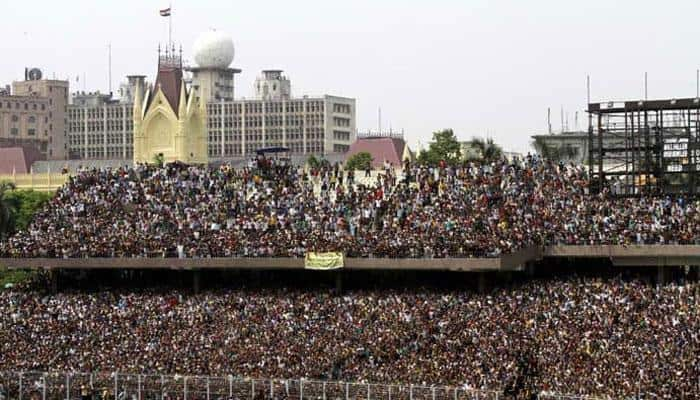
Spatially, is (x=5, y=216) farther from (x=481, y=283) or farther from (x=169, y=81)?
(x=481, y=283)

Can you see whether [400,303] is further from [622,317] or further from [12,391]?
[12,391]

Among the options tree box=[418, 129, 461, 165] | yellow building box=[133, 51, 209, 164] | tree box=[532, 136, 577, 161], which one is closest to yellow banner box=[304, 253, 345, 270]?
Result: tree box=[532, 136, 577, 161]

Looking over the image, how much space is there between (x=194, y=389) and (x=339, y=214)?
14558mm

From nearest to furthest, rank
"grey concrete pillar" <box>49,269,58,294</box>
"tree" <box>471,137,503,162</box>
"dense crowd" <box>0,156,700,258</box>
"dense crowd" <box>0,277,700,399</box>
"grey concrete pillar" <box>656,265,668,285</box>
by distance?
"dense crowd" <box>0,277,700,399</box>, "grey concrete pillar" <box>656,265,668,285</box>, "dense crowd" <box>0,156,700,258</box>, "grey concrete pillar" <box>49,269,58,294</box>, "tree" <box>471,137,503,162</box>

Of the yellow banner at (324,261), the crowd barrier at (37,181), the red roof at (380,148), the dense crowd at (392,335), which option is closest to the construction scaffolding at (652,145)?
Result: the dense crowd at (392,335)

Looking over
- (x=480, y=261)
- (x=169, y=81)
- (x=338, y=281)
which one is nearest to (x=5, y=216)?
(x=338, y=281)

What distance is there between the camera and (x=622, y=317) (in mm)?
54062

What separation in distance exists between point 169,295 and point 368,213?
9.02m

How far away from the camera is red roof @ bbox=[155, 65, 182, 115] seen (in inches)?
4870

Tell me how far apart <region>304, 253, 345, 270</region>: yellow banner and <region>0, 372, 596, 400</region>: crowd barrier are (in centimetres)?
946

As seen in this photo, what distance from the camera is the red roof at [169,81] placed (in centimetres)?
12369

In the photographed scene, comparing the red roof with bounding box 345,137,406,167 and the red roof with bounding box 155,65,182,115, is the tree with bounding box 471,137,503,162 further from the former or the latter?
the red roof with bounding box 345,137,406,167

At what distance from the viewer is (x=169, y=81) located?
124 meters

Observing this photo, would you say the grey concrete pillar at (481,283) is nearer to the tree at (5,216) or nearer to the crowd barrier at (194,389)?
the crowd barrier at (194,389)
